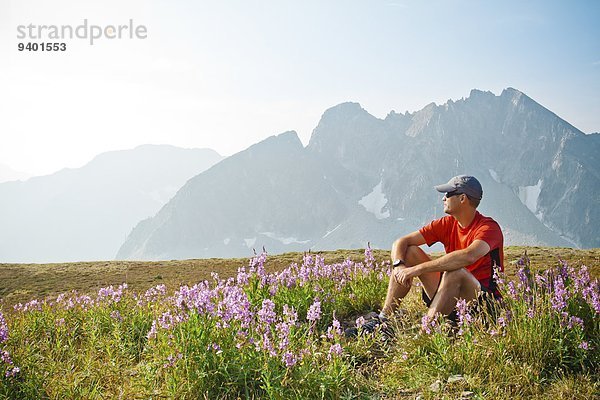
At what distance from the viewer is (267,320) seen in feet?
15.6

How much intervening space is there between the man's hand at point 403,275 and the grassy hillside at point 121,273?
5.30m

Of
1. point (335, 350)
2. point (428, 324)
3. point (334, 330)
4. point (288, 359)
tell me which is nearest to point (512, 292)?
point (428, 324)

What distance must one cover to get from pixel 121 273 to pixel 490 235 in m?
13.1

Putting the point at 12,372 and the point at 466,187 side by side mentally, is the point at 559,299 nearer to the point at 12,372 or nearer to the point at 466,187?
the point at 466,187

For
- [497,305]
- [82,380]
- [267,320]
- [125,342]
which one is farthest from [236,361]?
[497,305]

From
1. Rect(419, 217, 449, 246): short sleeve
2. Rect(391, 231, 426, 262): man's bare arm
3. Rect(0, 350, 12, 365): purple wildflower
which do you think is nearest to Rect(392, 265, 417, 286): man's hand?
Rect(391, 231, 426, 262): man's bare arm

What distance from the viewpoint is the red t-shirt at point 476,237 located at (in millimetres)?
5691

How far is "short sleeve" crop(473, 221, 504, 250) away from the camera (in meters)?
5.62

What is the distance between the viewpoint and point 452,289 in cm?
554

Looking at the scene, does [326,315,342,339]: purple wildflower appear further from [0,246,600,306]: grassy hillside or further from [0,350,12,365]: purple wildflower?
[0,246,600,306]: grassy hillside

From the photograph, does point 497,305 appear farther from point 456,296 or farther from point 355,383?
point 355,383

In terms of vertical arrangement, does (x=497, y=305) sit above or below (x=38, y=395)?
above

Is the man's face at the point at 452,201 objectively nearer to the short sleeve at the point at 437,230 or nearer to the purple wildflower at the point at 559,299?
the short sleeve at the point at 437,230

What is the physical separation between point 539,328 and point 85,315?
7.12m
